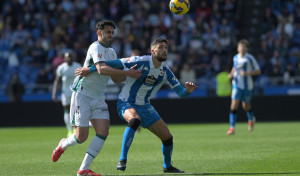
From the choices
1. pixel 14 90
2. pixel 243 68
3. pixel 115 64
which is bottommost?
pixel 14 90

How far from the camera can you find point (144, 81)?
9016 millimetres

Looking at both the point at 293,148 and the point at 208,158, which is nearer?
the point at 208,158

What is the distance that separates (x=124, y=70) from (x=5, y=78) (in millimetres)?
18273

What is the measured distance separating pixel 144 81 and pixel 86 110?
99cm

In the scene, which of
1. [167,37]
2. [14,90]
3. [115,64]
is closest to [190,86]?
[115,64]

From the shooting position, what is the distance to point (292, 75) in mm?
23359

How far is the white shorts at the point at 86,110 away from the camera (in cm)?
879

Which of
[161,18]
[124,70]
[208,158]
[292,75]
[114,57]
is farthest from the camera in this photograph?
[161,18]

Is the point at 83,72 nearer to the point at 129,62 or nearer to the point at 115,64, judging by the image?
the point at 115,64

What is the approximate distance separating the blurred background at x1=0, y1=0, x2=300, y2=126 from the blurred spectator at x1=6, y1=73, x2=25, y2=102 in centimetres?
4

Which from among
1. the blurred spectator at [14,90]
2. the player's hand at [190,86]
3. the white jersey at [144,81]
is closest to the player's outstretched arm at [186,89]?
the player's hand at [190,86]

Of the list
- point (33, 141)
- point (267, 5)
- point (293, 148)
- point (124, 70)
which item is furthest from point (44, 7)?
point (124, 70)

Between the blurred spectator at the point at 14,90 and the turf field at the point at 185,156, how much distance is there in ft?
26.7

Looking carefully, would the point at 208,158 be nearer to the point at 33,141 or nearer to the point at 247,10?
the point at 33,141
